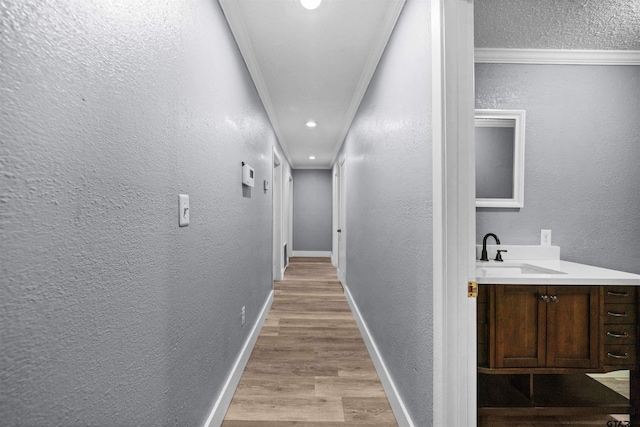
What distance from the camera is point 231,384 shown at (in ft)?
5.78

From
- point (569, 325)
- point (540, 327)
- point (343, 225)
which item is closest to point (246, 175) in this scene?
point (540, 327)

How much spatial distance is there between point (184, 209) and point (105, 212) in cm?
42

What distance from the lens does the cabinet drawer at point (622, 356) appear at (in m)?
1.37

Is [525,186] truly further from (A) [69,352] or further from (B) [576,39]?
(A) [69,352]

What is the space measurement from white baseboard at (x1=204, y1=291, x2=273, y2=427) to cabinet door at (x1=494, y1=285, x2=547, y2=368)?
4.72 ft

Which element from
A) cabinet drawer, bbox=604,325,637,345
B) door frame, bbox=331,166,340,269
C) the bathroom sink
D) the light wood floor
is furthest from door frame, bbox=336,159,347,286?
cabinet drawer, bbox=604,325,637,345

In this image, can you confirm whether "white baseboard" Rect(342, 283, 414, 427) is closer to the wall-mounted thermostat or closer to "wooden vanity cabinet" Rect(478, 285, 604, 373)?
"wooden vanity cabinet" Rect(478, 285, 604, 373)

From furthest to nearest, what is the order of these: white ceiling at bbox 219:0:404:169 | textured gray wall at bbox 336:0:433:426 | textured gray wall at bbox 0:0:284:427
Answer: white ceiling at bbox 219:0:404:169
textured gray wall at bbox 336:0:433:426
textured gray wall at bbox 0:0:284:427

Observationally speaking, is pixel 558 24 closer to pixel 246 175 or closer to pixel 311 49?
pixel 311 49

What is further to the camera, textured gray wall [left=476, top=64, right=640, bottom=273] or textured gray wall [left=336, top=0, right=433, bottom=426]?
textured gray wall [left=476, top=64, right=640, bottom=273]

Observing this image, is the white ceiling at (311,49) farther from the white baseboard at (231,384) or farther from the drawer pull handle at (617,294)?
the white baseboard at (231,384)

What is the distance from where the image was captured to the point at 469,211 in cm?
108

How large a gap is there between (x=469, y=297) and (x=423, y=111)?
80cm

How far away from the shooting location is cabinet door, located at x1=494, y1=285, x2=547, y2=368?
1.40 meters
